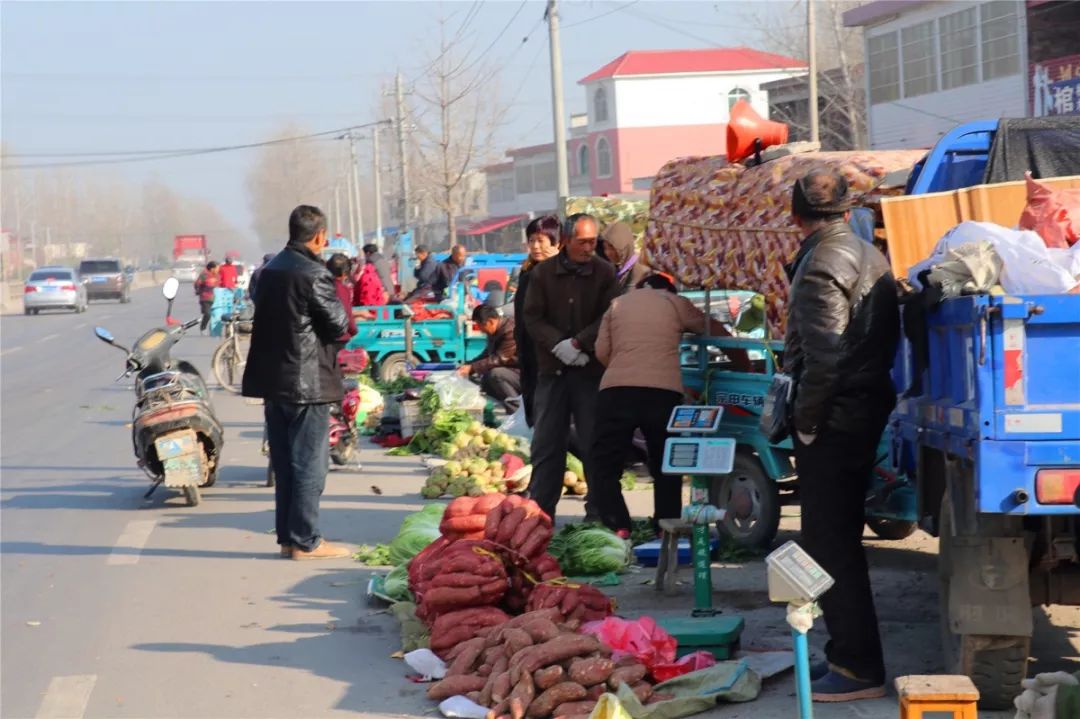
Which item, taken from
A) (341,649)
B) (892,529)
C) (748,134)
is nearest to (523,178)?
(748,134)

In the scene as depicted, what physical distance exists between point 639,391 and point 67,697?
4.01 m

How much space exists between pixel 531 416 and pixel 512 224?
7071 centimetres

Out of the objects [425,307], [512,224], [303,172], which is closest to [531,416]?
[425,307]

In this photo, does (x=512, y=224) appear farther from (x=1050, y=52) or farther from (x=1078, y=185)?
(x=1078, y=185)

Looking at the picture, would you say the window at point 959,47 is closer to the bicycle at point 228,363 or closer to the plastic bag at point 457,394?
the bicycle at point 228,363

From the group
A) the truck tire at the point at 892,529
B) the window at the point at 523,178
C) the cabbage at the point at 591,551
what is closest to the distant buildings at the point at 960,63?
the truck tire at the point at 892,529

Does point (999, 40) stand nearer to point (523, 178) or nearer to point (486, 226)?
point (486, 226)

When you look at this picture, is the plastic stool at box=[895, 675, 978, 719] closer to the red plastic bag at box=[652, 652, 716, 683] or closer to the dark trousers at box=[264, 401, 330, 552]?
the red plastic bag at box=[652, 652, 716, 683]

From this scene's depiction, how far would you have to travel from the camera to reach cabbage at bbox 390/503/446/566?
921 cm

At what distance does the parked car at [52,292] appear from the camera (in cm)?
5316

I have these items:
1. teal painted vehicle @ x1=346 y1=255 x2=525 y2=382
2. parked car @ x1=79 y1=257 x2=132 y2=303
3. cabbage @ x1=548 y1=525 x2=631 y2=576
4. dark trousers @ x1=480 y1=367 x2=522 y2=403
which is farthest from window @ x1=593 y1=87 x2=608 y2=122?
cabbage @ x1=548 y1=525 x2=631 y2=576

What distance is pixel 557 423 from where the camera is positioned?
9.96 metres

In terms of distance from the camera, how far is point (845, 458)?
608 cm

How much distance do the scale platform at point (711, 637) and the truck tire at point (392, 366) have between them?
545 inches
